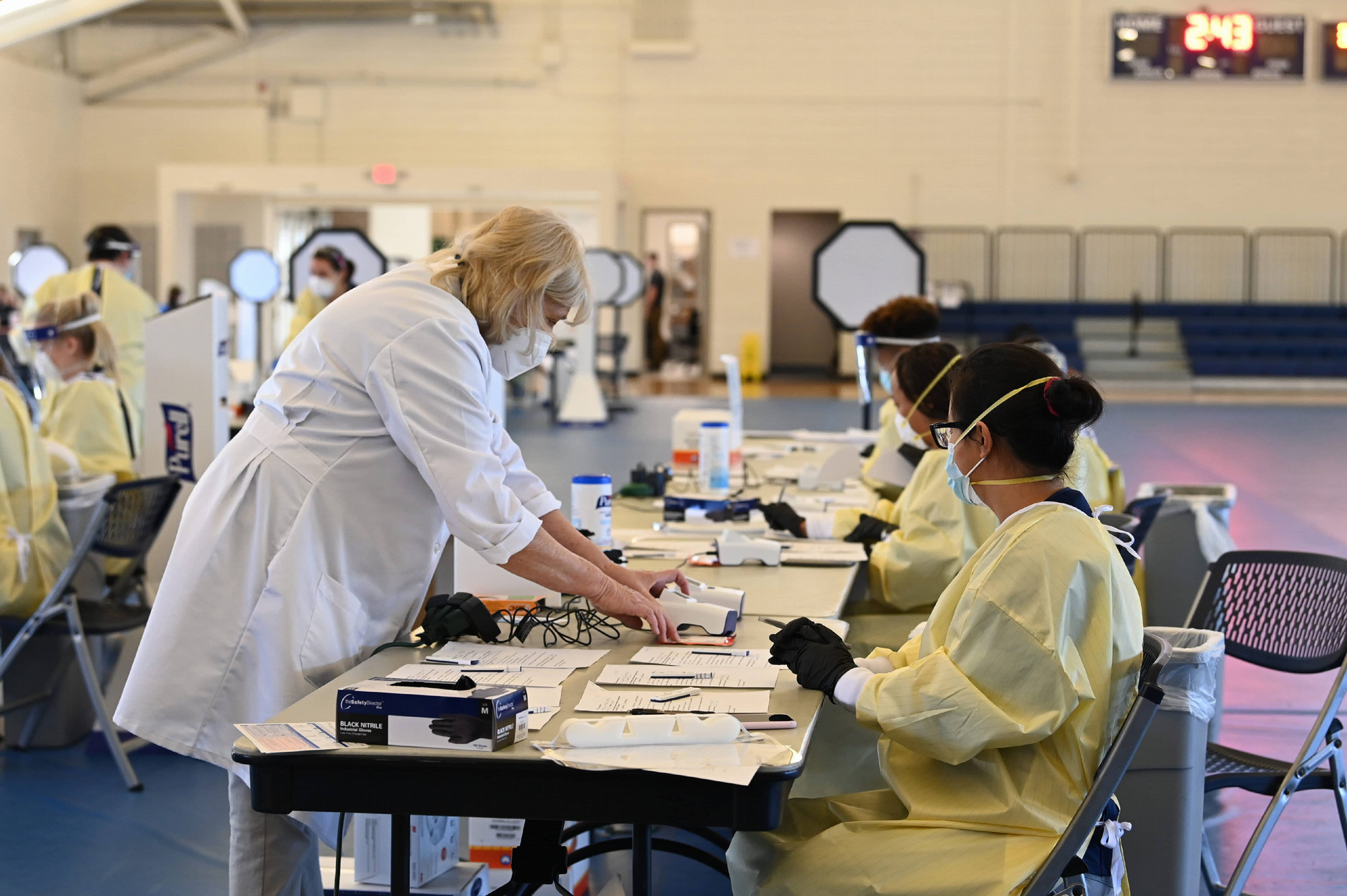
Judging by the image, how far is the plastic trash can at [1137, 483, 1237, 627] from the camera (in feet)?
12.1

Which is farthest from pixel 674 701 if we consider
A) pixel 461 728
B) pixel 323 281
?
pixel 323 281

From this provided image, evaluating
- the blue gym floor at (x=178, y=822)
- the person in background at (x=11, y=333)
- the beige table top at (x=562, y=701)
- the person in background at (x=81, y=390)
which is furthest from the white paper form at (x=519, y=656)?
the person in background at (x=11, y=333)

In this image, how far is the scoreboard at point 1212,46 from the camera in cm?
1517

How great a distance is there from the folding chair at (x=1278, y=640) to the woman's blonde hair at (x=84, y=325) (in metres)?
3.35

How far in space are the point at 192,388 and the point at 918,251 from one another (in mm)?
2941

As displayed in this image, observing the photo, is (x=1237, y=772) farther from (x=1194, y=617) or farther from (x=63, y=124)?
(x=63, y=124)

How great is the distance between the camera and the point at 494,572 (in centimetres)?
240

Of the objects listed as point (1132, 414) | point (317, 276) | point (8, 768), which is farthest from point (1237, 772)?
point (1132, 414)

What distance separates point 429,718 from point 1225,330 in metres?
15.7

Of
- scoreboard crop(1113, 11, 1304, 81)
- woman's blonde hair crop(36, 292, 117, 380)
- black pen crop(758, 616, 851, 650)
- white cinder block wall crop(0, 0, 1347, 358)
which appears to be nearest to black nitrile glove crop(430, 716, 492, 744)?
black pen crop(758, 616, 851, 650)

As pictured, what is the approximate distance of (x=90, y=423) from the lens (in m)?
4.05

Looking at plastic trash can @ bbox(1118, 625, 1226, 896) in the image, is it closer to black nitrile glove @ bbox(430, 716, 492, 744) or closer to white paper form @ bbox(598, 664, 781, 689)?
white paper form @ bbox(598, 664, 781, 689)

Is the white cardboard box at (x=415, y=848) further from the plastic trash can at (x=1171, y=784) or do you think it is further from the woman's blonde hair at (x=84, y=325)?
the woman's blonde hair at (x=84, y=325)

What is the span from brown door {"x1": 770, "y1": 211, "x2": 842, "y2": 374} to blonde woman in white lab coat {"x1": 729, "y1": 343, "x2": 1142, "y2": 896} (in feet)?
49.7
